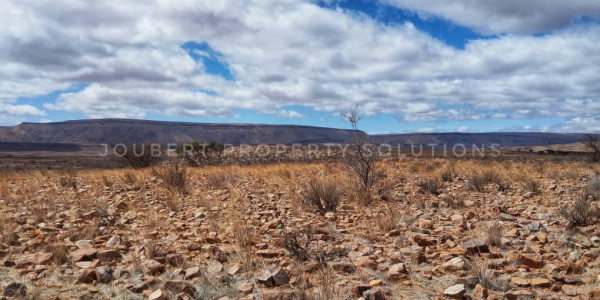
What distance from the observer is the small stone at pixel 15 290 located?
3127 mm

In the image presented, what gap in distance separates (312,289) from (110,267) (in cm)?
215

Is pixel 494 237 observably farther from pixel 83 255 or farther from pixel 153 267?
pixel 83 255

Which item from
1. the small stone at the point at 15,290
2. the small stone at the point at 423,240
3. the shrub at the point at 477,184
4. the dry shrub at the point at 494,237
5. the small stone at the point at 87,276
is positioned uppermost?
the shrub at the point at 477,184

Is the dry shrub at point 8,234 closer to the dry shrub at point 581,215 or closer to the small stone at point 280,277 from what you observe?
the small stone at point 280,277

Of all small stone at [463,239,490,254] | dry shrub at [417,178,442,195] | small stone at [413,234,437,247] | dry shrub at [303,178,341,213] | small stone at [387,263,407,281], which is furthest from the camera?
dry shrub at [417,178,442,195]

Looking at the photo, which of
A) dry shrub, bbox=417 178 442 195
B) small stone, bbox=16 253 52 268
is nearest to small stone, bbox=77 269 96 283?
small stone, bbox=16 253 52 268

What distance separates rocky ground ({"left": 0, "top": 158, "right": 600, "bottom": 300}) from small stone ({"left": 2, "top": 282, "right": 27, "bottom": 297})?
12 millimetres

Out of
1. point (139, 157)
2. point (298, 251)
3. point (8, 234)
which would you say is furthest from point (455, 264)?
point (139, 157)

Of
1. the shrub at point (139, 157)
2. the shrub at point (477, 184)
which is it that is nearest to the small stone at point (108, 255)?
the shrub at point (477, 184)

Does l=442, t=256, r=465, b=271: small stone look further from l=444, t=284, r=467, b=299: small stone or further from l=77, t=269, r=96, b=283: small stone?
l=77, t=269, r=96, b=283: small stone

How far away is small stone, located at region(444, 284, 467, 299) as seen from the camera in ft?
10.5

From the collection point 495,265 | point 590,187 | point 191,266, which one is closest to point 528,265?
point 495,265

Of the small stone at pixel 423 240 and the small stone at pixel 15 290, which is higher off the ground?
the small stone at pixel 423 240

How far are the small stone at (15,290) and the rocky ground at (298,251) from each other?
1cm
